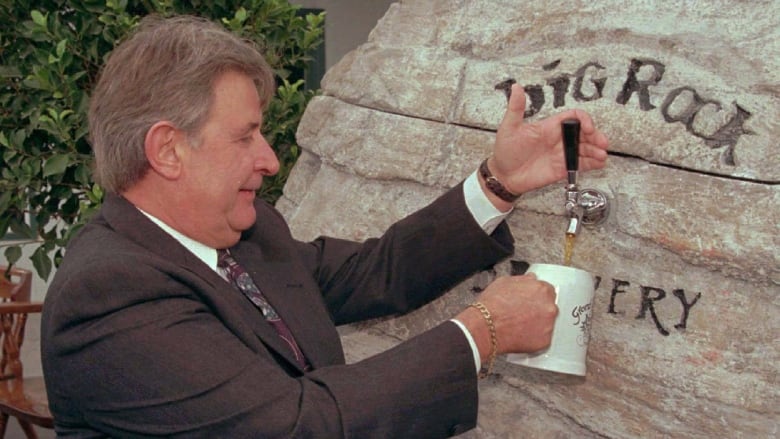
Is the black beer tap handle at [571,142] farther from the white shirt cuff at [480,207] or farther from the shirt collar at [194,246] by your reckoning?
the shirt collar at [194,246]

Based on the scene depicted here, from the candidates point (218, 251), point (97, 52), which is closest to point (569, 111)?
point (218, 251)

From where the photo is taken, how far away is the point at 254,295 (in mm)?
2105

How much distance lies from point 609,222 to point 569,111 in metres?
0.26

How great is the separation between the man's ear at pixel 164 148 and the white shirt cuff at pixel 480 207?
67cm

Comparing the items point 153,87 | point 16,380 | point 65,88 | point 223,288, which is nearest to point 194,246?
point 223,288

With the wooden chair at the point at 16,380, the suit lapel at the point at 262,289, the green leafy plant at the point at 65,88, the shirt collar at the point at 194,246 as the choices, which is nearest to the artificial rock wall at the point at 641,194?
the suit lapel at the point at 262,289

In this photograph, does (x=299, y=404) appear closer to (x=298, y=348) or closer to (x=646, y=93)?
(x=298, y=348)

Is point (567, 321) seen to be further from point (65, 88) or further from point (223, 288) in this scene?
point (65, 88)

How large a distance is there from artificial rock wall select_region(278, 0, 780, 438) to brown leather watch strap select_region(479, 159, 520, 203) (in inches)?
4.1

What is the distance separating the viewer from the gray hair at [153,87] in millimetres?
1883

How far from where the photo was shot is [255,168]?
199 centimetres

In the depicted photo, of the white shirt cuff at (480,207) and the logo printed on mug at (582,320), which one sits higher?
the white shirt cuff at (480,207)

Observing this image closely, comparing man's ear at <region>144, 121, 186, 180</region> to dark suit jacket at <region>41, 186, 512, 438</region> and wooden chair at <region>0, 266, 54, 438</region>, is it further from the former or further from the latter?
wooden chair at <region>0, 266, 54, 438</region>

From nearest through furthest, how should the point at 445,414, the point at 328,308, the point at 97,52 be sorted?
the point at 445,414 < the point at 328,308 < the point at 97,52
